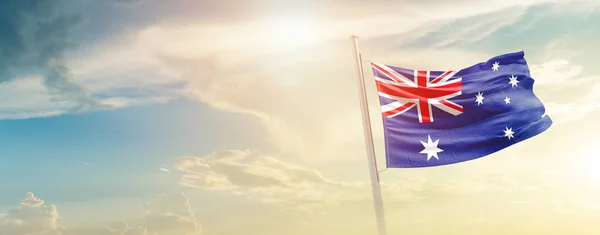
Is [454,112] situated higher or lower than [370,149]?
higher

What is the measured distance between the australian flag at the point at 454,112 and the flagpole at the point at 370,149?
0.74m

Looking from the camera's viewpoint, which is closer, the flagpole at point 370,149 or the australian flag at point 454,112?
the flagpole at point 370,149

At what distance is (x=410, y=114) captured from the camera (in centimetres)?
2208

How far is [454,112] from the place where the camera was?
73.5 ft

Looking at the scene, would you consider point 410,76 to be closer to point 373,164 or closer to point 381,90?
point 381,90

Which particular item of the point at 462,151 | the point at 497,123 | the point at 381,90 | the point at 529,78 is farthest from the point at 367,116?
the point at 529,78

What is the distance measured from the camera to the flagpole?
781 inches

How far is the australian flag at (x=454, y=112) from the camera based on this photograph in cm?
2148

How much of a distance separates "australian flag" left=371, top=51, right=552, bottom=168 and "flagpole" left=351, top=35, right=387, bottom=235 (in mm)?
737

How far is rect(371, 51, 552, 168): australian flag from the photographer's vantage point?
70.5 feet

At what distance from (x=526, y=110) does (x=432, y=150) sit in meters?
4.05

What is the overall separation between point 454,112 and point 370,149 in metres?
3.82

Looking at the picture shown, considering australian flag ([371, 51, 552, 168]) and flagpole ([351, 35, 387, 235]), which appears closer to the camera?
flagpole ([351, 35, 387, 235])

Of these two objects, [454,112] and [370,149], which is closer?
[370,149]
